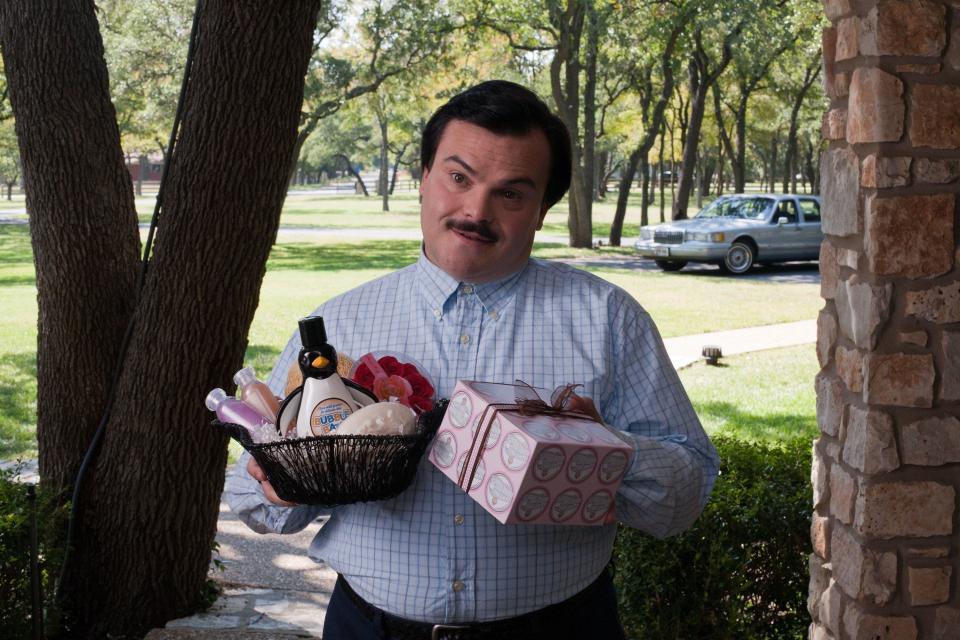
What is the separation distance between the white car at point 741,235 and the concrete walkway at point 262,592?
14.9 metres

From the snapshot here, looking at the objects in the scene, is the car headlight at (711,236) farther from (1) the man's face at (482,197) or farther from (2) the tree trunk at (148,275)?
(1) the man's face at (482,197)

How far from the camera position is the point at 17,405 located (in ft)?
29.4

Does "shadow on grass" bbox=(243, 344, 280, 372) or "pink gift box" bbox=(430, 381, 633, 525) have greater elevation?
"pink gift box" bbox=(430, 381, 633, 525)

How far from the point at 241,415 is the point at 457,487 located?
419 mm

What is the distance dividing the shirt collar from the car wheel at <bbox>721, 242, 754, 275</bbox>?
18.7m

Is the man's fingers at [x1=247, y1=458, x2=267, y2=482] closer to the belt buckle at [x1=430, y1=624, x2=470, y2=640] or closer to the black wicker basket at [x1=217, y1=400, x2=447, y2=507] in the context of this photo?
the black wicker basket at [x1=217, y1=400, x2=447, y2=507]

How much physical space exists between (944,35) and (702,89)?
23.7 metres

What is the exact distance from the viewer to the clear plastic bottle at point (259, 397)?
199 centimetres

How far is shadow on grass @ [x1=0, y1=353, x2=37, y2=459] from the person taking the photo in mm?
7754

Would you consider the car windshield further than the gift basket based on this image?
Yes

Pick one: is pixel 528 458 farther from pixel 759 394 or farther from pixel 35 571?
pixel 759 394

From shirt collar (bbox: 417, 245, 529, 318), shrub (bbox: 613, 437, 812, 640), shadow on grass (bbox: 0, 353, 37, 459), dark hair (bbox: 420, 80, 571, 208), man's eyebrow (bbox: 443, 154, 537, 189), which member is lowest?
shadow on grass (bbox: 0, 353, 37, 459)

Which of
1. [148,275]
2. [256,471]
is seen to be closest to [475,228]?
[256,471]

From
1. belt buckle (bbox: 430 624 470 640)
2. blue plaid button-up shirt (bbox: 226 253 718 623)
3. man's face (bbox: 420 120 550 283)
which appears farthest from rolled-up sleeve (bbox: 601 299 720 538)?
belt buckle (bbox: 430 624 470 640)
